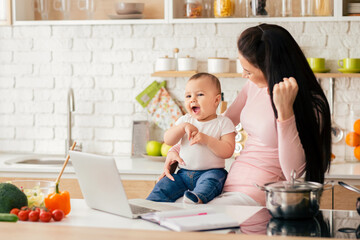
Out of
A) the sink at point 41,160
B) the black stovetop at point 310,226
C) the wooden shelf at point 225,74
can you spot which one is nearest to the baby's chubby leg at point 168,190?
the black stovetop at point 310,226

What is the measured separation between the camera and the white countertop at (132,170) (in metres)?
3.37

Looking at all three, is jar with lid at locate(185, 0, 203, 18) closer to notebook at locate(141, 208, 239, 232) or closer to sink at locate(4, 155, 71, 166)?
sink at locate(4, 155, 71, 166)

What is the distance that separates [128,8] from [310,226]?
2444 millimetres

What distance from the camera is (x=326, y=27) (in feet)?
12.6

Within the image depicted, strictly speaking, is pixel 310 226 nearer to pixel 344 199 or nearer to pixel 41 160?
pixel 344 199

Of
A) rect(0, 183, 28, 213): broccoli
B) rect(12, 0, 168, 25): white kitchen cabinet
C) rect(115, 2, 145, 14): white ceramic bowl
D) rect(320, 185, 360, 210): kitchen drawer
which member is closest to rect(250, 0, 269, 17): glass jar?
rect(12, 0, 168, 25): white kitchen cabinet

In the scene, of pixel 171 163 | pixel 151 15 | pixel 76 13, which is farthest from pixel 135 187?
pixel 76 13

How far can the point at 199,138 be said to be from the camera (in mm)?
2475

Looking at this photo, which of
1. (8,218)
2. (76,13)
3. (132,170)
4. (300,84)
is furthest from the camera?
(76,13)

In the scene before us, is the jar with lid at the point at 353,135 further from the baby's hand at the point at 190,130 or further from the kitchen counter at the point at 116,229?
the kitchen counter at the point at 116,229

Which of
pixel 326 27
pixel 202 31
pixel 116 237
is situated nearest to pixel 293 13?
pixel 326 27

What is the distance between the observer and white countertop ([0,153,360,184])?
3.37 metres

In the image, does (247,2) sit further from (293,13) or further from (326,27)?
(326,27)

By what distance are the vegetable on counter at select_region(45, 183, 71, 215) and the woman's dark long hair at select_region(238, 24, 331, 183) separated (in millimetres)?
945
